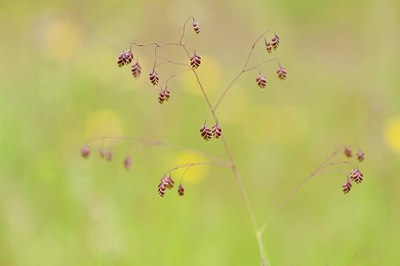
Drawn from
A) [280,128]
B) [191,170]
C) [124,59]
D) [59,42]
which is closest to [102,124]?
[191,170]

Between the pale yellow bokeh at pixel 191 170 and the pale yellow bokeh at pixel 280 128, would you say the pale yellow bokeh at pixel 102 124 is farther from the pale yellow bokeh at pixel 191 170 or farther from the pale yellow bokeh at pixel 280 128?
the pale yellow bokeh at pixel 280 128

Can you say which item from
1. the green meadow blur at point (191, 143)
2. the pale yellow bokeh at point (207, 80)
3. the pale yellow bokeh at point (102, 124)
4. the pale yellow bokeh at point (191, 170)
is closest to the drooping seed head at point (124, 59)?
the green meadow blur at point (191, 143)

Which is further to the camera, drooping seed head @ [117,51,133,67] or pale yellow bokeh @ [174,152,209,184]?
pale yellow bokeh @ [174,152,209,184]

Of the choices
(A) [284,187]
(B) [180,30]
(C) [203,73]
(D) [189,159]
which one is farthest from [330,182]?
(B) [180,30]

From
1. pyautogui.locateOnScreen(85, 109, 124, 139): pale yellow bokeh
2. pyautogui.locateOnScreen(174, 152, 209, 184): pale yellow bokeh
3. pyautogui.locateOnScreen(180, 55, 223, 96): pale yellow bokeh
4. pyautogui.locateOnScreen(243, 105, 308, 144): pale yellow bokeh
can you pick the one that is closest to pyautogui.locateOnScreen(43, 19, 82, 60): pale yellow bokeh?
pyautogui.locateOnScreen(85, 109, 124, 139): pale yellow bokeh

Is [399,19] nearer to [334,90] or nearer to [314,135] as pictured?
[334,90]

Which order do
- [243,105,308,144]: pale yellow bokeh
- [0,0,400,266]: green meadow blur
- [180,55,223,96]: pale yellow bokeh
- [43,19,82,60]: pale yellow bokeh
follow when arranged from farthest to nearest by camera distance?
[180,55,223,96]: pale yellow bokeh
[243,105,308,144]: pale yellow bokeh
[43,19,82,60]: pale yellow bokeh
[0,0,400,266]: green meadow blur

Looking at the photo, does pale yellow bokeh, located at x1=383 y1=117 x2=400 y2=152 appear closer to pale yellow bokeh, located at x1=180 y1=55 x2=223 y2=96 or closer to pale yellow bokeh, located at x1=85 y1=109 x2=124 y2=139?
pale yellow bokeh, located at x1=180 y1=55 x2=223 y2=96

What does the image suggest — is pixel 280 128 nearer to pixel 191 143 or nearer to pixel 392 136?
pixel 191 143
